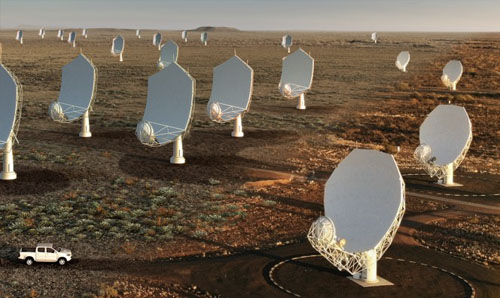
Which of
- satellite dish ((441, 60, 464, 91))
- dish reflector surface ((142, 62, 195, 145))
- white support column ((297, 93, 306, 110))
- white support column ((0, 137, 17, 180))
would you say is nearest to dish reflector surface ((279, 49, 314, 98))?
white support column ((297, 93, 306, 110))

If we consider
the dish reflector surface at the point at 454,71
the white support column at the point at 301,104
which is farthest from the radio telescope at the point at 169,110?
the dish reflector surface at the point at 454,71

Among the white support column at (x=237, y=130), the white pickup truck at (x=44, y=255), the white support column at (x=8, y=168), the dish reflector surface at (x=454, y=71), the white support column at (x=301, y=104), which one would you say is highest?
the dish reflector surface at (x=454, y=71)

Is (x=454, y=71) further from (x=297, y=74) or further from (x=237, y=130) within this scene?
(x=237, y=130)

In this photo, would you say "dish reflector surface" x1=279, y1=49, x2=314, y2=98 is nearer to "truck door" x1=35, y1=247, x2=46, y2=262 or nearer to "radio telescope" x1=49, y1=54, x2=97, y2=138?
"radio telescope" x1=49, y1=54, x2=97, y2=138

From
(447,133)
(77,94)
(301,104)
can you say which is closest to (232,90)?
(77,94)

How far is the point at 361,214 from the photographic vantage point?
26.1 meters

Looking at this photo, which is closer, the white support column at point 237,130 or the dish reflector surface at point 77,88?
the dish reflector surface at point 77,88

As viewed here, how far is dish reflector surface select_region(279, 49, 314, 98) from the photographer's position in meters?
71.4

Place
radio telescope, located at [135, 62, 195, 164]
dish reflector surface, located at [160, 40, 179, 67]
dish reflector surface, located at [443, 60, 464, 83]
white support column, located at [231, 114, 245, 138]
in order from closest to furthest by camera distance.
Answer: radio telescope, located at [135, 62, 195, 164] → white support column, located at [231, 114, 245, 138] → dish reflector surface, located at [443, 60, 464, 83] → dish reflector surface, located at [160, 40, 179, 67]

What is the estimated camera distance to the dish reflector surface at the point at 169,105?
44781mm

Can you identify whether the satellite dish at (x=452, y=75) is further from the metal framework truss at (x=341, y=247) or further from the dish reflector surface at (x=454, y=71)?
the metal framework truss at (x=341, y=247)

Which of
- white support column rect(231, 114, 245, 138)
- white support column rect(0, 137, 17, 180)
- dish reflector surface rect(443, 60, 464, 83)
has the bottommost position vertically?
white support column rect(0, 137, 17, 180)

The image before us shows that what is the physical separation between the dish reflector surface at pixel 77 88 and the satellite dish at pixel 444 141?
83.5ft

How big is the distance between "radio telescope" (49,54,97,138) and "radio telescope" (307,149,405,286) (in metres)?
30.5
